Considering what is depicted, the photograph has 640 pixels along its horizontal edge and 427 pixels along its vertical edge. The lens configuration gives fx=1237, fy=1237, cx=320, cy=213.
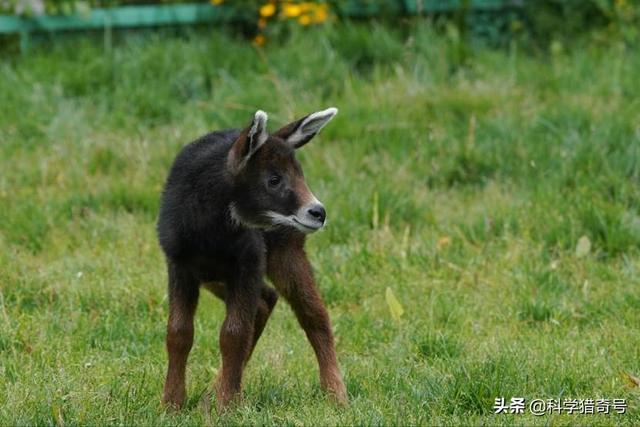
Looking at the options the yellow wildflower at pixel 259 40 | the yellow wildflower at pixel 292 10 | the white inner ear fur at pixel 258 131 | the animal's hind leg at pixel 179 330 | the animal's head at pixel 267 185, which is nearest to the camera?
the white inner ear fur at pixel 258 131

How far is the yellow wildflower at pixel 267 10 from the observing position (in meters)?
10.8

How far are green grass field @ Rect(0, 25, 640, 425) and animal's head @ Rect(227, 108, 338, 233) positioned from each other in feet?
2.58

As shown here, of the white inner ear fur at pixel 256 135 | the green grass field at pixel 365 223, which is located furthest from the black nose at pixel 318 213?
the green grass field at pixel 365 223

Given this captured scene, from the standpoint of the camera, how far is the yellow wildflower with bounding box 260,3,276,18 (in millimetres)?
10812

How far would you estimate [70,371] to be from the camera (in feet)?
18.7

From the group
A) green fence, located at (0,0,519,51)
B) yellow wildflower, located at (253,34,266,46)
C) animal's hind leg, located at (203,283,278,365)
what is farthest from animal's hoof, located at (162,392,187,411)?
yellow wildflower, located at (253,34,266,46)

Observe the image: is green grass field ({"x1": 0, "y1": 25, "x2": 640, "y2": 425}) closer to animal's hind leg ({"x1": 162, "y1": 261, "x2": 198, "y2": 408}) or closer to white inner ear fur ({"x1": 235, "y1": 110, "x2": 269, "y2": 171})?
animal's hind leg ({"x1": 162, "y1": 261, "x2": 198, "y2": 408})

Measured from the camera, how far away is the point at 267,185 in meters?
5.05

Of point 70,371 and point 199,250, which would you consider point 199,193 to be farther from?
point 70,371

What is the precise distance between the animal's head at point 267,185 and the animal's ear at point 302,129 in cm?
7

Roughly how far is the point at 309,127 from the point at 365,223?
2.66m

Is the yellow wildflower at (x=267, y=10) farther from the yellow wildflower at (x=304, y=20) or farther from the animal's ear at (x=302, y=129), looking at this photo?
the animal's ear at (x=302, y=129)

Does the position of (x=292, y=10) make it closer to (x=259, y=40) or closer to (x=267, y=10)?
(x=267, y=10)

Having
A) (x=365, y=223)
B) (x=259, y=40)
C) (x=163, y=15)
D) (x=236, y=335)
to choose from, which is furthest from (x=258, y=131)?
(x=163, y=15)
